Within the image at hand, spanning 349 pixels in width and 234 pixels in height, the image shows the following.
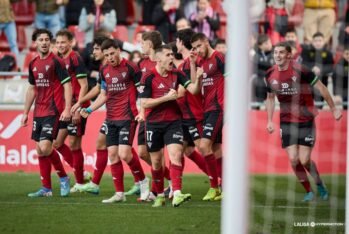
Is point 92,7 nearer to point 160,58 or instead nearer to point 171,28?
point 171,28

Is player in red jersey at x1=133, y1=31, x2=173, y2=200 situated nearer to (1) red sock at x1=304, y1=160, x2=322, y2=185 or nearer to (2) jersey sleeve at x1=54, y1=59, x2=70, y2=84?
(2) jersey sleeve at x1=54, y1=59, x2=70, y2=84

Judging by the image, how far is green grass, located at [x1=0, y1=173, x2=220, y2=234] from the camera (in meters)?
9.88

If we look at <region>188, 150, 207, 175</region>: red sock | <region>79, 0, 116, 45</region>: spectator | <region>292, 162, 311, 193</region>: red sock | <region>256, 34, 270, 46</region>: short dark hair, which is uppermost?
<region>79, 0, 116, 45</region>: spectator

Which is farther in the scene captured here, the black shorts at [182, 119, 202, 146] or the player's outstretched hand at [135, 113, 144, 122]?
the black shorts at [182, 119, 202, 146]

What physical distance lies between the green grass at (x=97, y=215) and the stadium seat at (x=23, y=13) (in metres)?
6.60

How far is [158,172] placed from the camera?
474 inches

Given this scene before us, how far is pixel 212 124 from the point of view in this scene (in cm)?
1291

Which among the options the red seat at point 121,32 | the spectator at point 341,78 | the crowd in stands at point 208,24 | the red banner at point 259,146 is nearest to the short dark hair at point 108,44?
the crowd in stands at point 208,24

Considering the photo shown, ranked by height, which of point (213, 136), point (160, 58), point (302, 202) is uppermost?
point (160, 58)

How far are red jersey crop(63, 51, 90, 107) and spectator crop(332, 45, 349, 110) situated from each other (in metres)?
3.78

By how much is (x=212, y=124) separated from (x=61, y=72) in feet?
6.44

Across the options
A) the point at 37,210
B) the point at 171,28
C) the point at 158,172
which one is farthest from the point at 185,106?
the point at 171,28

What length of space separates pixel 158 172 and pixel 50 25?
7578 millimetres

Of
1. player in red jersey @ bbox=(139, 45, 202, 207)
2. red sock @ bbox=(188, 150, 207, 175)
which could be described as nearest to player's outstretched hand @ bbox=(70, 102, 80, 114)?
player in red jersey @ bbox=(139, 45, 202, 207)
